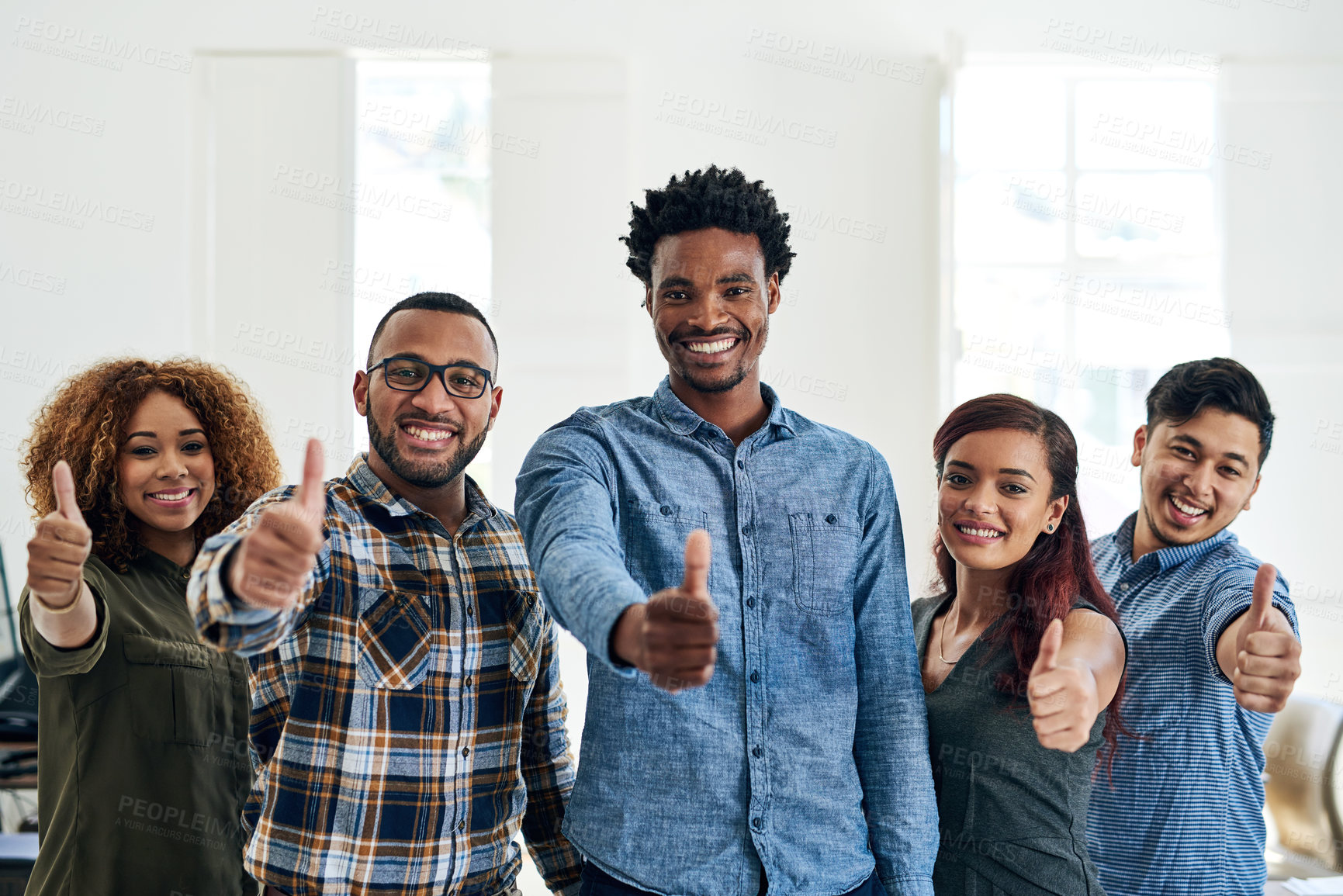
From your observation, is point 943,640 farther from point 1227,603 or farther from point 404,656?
point 404,656

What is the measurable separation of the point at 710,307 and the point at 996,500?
64cm

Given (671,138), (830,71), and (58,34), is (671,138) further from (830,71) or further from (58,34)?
(58,34)

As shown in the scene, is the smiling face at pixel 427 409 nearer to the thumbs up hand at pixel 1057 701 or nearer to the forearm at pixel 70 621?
the forearm at pixel 70 621

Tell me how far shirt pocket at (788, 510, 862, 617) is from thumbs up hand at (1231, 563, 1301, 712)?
69 centimetres

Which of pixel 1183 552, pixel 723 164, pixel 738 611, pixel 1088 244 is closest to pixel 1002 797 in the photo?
pixel 738 611

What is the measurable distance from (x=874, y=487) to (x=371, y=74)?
3.44 metres

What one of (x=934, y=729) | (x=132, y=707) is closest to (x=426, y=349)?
(x=132, y=707)

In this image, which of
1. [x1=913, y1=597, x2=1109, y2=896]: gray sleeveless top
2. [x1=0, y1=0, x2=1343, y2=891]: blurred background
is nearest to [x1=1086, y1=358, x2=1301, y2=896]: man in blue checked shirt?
[x1=913, y1=597, x2=1109, y2=896]: gray sleeveless top

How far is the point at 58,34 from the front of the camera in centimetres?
425

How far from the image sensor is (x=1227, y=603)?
184 cm

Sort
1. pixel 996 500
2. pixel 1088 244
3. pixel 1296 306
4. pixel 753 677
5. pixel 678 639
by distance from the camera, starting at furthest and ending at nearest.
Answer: pixel 1088 244
pixel 1296 306
pixel 996 500
pixel 753 677
pixel 678 639

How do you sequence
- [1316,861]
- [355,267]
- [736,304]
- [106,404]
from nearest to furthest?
[736,304] → [106,404] → [1316,861] → [355,267]

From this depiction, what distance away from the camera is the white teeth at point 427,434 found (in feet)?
Answer: 5.42

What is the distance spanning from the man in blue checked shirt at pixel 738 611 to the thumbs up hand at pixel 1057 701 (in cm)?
17
